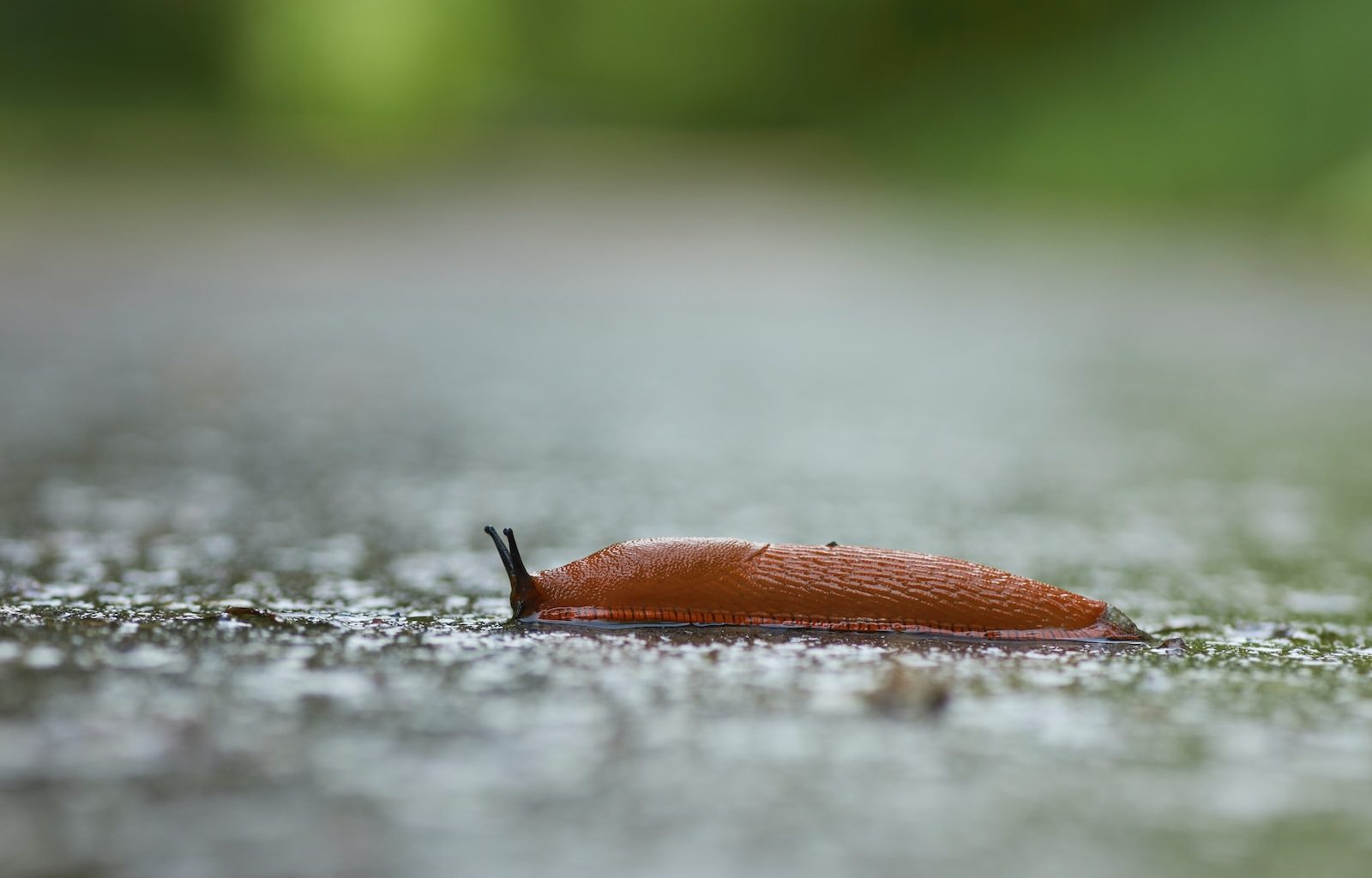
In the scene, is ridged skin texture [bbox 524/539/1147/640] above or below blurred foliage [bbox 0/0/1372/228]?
below

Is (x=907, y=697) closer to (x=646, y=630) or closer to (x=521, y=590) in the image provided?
(x=646, y=630)

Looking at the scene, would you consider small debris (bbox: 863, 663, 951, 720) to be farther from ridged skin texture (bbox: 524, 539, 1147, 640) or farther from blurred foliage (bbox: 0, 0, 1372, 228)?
blurred foliage (bbox: 0, 0, 1372, 228)

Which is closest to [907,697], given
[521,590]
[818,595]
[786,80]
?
[818,595]

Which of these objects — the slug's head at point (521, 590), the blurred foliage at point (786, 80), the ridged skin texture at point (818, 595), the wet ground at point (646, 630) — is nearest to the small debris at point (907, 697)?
the wet ground at point (646, 630)

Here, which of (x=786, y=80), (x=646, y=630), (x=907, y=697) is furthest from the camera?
(x=786, y=80)

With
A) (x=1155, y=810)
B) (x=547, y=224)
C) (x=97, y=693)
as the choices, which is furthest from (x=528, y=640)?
(x=547, y=224)

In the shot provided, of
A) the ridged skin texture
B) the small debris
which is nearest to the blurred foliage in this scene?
the ridged skin texture

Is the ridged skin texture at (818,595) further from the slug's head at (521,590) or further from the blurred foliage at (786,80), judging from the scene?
the blurred foliage at (786,80)
